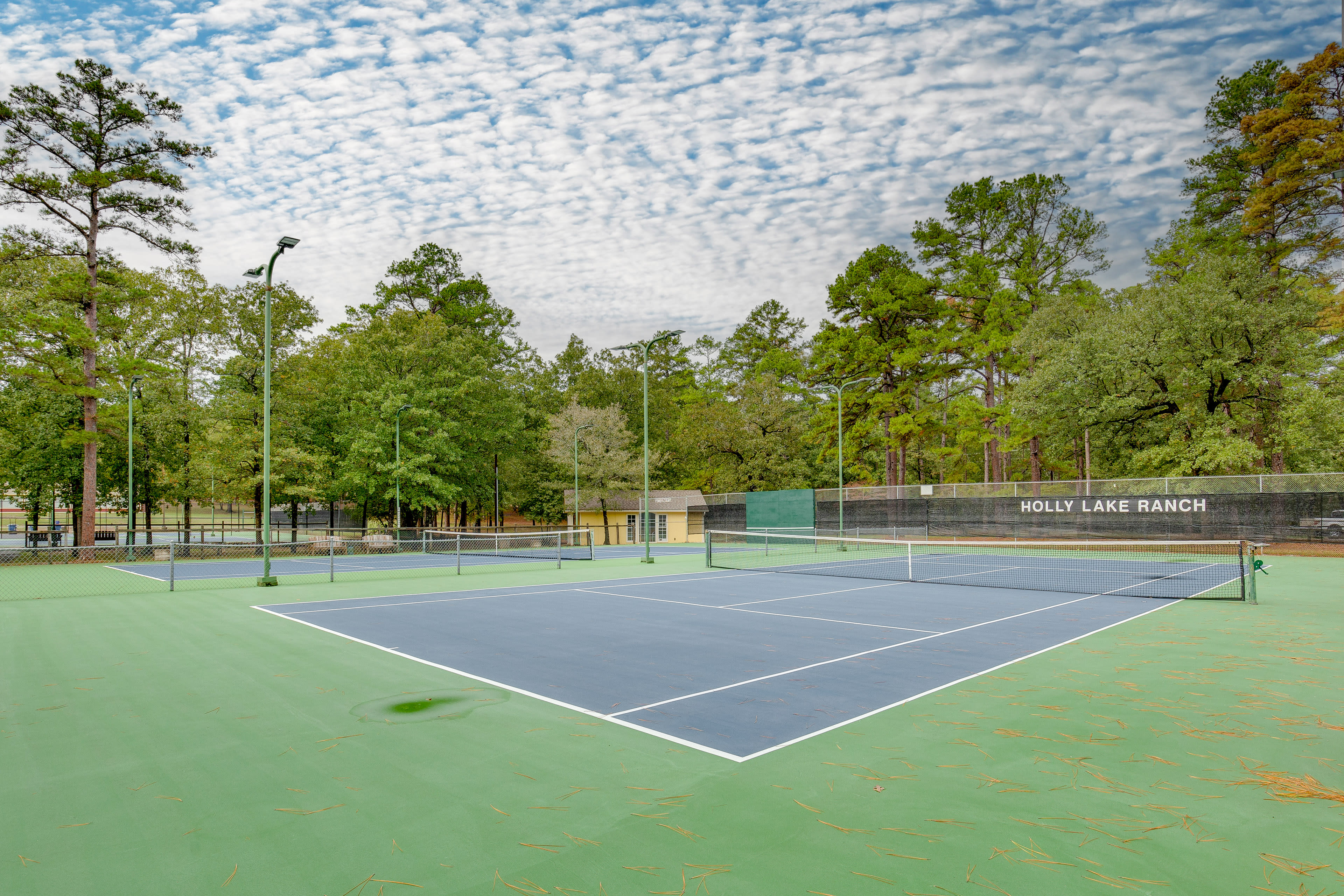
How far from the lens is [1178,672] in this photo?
24.3ft

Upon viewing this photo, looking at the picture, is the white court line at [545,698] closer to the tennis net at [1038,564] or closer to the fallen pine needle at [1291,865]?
the fallen pine needle at [1291,865]

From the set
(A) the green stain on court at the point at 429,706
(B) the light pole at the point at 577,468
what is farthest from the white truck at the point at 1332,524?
(B) the light pole at the point at 577,468

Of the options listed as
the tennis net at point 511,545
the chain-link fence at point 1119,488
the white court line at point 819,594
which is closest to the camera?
the white court line at point 819,594

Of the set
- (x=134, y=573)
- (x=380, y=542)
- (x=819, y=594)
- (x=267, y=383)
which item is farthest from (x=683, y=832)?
(x=380, y=542)

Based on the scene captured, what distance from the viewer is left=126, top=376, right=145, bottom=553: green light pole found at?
A: 29062mm

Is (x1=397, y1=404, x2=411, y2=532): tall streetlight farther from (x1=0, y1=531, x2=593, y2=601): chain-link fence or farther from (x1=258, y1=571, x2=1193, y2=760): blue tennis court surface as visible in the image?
(x1=258, y1=571, x2=1193, y2=760): blue tennis court surface

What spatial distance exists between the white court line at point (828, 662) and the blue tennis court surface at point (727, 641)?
3cm

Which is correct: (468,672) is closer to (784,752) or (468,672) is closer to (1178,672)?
(784,752)

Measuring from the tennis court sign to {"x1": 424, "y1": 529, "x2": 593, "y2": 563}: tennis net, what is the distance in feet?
68.0

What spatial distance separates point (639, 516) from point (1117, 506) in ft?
95.0

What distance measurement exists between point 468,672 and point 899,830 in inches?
204

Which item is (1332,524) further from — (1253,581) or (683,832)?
(683,832)

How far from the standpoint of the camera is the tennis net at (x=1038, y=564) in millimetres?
15727

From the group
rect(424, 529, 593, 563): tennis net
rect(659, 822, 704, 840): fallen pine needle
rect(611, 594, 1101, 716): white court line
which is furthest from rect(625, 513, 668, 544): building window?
rect(659, 822, 704, 840): fallen pine needle
